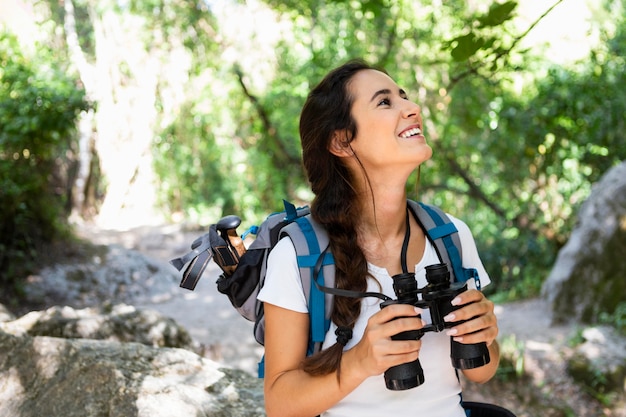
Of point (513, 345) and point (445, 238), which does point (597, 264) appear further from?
point (445, 238)

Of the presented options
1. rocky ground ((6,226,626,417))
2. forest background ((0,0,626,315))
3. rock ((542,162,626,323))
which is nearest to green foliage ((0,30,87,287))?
forest background ((0,0,626,315))

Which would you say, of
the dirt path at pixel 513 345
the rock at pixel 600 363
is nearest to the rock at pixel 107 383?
the dirt path at pixel 513 345

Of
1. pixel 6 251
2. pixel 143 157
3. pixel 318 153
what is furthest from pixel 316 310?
pixel 143 157

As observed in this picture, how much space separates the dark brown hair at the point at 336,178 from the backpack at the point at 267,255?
3cm

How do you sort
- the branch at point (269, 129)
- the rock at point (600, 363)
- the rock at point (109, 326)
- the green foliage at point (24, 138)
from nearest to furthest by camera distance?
the rock at point (109, 326)
the rock at point (600, 363)
the green foliage at point (24, 138)
the branch at point (269, 129)

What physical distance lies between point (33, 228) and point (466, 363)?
6.25 metres

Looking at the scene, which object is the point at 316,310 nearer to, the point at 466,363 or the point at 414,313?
the point at 414,313

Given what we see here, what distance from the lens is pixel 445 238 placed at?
1823mm

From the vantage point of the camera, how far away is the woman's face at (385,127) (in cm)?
174

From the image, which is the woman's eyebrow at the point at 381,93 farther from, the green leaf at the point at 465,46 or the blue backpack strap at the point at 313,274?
the green leaf at the point at 465,46

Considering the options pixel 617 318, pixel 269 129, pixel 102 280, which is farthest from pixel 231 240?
pixel 269 129

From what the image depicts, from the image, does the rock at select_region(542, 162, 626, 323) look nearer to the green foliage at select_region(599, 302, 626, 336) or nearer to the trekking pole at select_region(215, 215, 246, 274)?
the green foliage at select_region(599, 302, 626, 336)

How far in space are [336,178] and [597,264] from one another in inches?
224

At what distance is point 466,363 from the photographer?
1.49m
